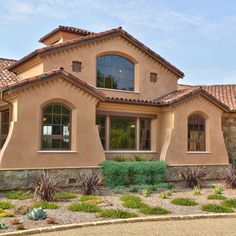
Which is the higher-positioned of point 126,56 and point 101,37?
point 101,37

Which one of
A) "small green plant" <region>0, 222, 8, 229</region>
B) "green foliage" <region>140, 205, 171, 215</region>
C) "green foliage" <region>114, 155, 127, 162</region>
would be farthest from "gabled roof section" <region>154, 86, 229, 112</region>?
"small green plant" <region>0, 222, 8, 229</region>

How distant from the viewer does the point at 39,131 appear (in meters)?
16.4

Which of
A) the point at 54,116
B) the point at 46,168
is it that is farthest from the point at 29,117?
the point at 46,168

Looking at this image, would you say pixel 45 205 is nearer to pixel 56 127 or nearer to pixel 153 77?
pixel 56 127

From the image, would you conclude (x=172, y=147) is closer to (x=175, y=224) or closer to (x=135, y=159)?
(x=135, y=159)

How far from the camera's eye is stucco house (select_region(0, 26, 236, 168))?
640 inches

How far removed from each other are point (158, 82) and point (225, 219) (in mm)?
12500

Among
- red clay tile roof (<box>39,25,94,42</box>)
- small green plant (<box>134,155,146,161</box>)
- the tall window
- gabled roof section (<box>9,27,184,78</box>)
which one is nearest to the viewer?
the tall window

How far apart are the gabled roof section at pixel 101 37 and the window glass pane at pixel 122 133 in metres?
4.51

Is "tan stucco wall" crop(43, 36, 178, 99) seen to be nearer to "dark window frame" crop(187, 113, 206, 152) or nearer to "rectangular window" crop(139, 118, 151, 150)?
"rectangular window" crop(139, 118, 151, 150)

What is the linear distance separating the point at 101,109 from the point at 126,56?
13.8 feet

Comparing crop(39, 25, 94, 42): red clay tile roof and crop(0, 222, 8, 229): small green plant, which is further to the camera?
crop(39, 25, 94, 42): red clay tile roof

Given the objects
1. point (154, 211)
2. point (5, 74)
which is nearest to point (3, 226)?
point (154, 211)

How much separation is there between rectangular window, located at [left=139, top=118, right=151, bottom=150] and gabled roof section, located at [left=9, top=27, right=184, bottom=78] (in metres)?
4.17
